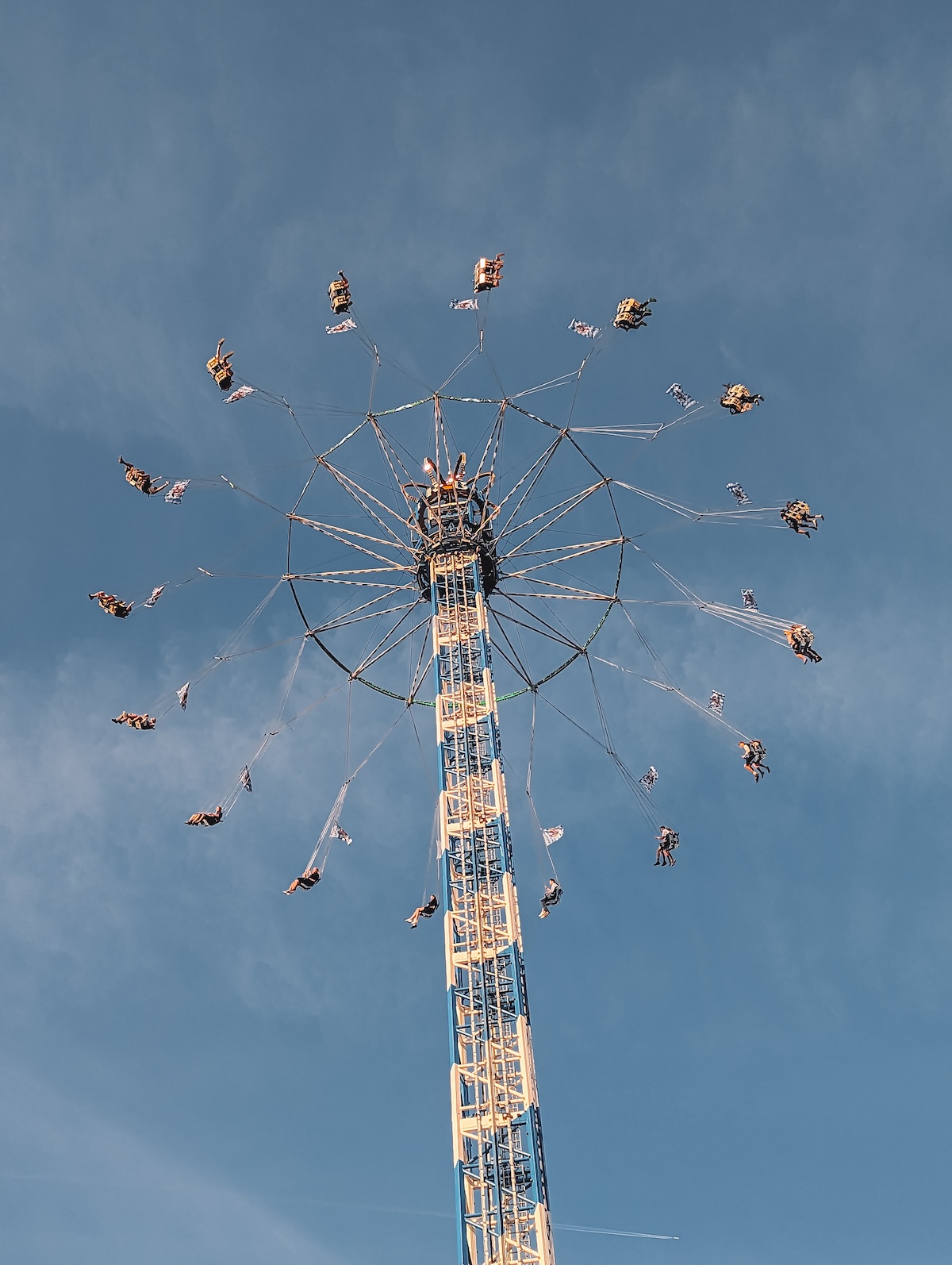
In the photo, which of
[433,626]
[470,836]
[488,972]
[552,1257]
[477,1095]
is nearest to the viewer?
[552,1257]

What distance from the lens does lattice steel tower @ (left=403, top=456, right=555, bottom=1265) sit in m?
45.7

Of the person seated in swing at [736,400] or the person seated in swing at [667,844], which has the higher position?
the person seated in swing at [736,400]

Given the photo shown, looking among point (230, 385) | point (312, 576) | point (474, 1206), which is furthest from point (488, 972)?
point (230, 385)

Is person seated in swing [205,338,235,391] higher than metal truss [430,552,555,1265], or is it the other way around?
person seated in swing [205,338,235,391]

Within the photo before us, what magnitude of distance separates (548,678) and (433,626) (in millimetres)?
6671

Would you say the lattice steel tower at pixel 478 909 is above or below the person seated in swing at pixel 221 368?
below

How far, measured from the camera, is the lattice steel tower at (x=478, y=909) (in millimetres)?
Answer: 45688

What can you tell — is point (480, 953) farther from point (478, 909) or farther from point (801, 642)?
point (801, 642)

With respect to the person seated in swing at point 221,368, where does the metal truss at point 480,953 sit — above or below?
below

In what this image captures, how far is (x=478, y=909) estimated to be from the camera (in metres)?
52.5

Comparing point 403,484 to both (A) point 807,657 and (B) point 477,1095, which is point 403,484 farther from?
(B) point 477,1095

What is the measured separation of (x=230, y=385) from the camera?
2483 inches

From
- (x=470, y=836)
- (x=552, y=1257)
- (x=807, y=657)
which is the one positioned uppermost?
(x=807, y=657)

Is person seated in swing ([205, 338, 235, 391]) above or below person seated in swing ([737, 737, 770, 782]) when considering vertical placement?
above
